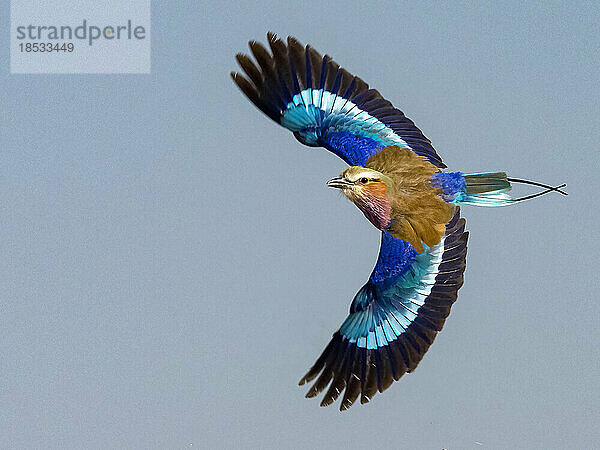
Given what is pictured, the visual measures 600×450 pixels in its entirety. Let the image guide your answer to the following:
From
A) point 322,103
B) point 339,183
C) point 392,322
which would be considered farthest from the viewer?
point 322,103

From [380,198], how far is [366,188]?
0.26ft

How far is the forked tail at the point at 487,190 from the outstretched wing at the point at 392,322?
0.39 meters

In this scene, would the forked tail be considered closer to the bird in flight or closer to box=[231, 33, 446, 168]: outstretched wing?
the bird in flight

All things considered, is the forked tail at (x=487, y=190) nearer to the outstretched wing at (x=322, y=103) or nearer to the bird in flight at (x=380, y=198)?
the bird in flight at (x=380, y=198)

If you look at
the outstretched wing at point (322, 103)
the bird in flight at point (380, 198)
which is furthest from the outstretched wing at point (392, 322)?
the outstretched wing at point (322, 103)

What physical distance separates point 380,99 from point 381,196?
1165 millimetres

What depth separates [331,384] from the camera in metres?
4.46

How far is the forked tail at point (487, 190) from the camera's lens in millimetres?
3979

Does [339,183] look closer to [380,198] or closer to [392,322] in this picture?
[380,198]

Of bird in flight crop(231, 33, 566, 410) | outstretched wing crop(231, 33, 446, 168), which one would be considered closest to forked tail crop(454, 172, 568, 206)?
bird in flight crop(231, 33, 566, 410)

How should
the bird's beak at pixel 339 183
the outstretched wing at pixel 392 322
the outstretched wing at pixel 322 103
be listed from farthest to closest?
1. the outstretched wing at pixel 322 103
2. the outstretched wing at pixel 392 322
3. the bird's beak at pixel 339 183

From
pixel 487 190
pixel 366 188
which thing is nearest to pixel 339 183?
pixel 366 188

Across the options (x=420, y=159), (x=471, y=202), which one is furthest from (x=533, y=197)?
(x=420, y=159)

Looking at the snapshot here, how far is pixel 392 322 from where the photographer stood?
4.52 metres
